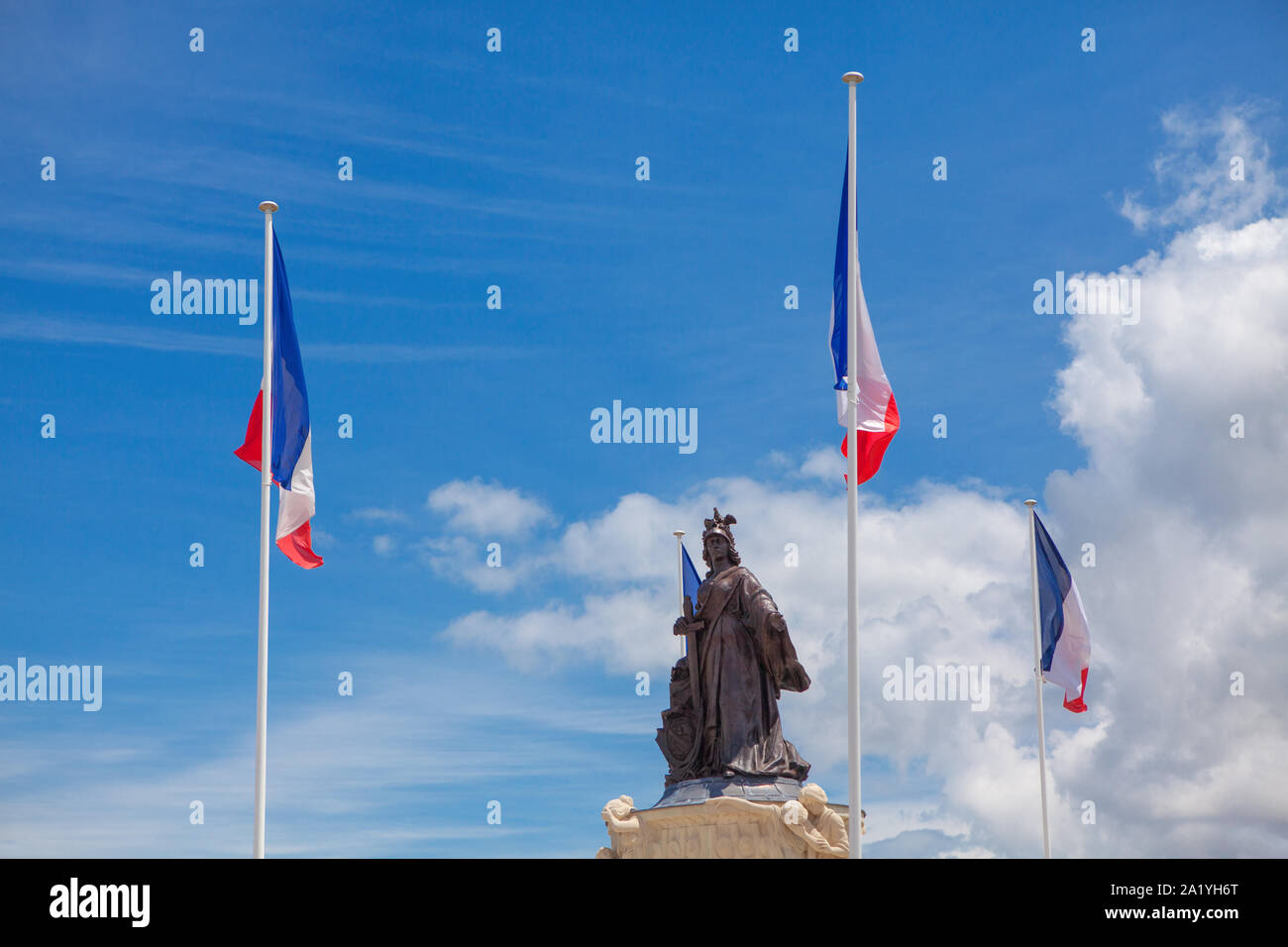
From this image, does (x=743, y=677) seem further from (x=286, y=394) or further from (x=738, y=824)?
(x=286, y=394)

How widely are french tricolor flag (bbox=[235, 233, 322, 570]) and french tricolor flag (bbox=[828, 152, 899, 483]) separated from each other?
312 inches

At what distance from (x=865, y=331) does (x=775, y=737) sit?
22.6 ft

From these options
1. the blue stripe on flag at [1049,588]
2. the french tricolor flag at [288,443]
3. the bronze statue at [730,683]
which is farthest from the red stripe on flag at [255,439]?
the blue stripe on flag at [1049,588]

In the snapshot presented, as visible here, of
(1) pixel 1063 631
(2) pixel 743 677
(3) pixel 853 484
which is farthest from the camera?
(1) pixel 1063 631

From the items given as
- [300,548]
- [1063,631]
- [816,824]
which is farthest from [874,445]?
[1063,631]

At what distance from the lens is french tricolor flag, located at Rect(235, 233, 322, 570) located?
21.0m

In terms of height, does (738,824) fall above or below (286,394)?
below

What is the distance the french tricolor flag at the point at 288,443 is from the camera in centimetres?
2098

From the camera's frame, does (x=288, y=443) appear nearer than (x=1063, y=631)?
Yes

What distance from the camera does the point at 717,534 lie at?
23.9 meters

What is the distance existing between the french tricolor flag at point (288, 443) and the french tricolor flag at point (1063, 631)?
1550 centimetres

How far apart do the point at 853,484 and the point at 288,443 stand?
827cm
